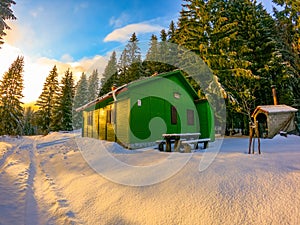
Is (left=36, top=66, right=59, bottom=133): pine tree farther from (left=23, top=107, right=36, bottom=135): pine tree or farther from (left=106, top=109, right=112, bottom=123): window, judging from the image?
(left=106, top=109, right=112, bottom=123): window

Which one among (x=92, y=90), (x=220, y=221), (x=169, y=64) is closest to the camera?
(x=220, y=221)

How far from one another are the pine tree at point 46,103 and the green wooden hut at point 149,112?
68.5 ft

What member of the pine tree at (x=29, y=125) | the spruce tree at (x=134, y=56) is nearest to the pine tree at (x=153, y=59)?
the spruce tree at (x=134, y=56)

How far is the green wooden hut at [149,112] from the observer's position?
1023cm

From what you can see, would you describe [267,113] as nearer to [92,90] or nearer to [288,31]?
[288,31]

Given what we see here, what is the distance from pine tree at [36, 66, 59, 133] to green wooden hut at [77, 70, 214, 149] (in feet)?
68.5

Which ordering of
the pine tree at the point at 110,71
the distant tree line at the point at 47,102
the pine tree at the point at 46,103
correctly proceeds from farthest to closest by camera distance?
the pine tree at the point at 110,71 → the pine tree at the point at 46,103 → the distant tree line at the point at 47,102

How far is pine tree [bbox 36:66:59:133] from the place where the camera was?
106ft

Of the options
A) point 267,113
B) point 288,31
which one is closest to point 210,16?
point 288,31

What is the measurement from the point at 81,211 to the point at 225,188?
2790mm

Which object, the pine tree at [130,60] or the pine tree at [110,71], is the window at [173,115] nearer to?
the pine tree at [130,60]

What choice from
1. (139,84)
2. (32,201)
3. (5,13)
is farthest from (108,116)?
(5,13)

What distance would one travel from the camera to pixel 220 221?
8.52ft

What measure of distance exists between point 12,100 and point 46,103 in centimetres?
549
